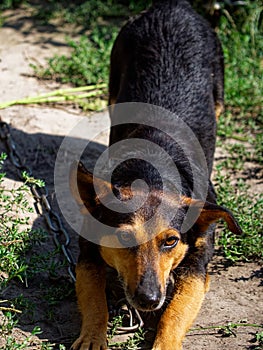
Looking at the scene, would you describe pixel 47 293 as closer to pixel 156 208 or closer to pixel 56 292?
pixel 56 292

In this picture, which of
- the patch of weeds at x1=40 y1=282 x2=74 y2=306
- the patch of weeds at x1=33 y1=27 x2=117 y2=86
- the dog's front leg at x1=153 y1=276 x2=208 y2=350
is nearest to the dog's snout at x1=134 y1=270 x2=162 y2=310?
the dog's front leg at x1=153 y1=276 x2=208 y2=350

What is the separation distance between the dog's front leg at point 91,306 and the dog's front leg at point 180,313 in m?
0.39

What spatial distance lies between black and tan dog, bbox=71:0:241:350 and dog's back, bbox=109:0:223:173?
11 mm

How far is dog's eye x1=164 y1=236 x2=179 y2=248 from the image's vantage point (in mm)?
4684

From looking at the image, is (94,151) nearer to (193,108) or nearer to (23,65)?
(193,108)

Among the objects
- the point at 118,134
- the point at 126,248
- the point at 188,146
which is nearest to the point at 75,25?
the point at 118,134

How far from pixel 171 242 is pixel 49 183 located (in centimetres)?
246

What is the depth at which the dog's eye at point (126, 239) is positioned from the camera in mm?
4570

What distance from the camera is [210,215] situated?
5004 mm

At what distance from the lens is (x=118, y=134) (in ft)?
20.8

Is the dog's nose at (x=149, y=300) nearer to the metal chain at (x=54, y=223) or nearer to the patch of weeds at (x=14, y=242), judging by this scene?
the patch of weeds at (x=14, y=242)

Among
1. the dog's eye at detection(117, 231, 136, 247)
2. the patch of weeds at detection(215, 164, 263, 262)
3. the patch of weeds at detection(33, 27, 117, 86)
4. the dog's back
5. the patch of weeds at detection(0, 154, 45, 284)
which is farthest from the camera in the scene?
the patch of weeds at detection(33, 27, 117, 86)

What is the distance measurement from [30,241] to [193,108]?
1.99 meters

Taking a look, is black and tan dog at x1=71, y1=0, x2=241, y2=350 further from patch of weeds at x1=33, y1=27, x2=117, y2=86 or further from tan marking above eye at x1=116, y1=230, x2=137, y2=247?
patch of weeds at x1=33, y1=27, x2=117, y2=86
